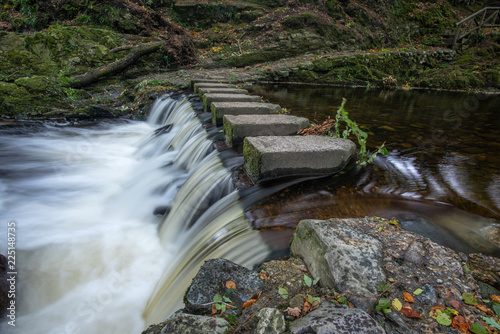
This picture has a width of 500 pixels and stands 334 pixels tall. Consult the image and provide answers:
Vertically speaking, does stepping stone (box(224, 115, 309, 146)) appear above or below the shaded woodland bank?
below

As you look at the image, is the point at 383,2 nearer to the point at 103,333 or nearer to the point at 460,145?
the point at 460,145

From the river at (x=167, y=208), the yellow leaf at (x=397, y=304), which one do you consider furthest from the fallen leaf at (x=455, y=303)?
the river at (x=167, y=208)

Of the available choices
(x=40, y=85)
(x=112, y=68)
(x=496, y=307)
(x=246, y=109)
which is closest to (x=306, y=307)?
(x=496, y=307)

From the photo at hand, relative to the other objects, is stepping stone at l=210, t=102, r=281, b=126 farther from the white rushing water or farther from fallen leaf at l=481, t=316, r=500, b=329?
fallen leaf at l=481, t=316, r=500, b=329

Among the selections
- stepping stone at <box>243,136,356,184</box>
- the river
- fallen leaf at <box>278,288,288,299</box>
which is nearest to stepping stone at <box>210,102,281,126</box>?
the river

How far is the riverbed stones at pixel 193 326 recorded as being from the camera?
124cm

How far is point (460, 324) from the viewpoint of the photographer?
1304 mm

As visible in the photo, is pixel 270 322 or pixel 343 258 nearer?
pixel 270 322

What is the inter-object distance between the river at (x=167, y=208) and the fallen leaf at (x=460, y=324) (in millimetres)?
805

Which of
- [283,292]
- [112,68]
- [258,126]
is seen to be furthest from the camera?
[112,68]

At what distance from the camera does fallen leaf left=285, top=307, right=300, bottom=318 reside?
1.35 meters

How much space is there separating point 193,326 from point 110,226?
9.09 ft

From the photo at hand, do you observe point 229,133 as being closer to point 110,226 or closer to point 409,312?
point 110,226

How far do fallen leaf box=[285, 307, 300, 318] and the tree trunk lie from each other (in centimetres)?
928
